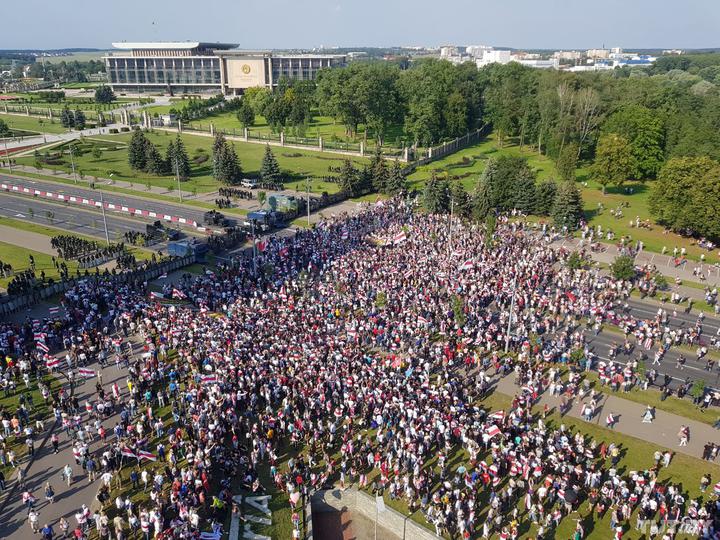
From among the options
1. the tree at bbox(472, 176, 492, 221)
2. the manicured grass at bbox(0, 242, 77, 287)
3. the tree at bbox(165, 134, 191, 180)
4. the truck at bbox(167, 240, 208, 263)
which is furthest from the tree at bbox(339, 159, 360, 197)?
the manicured grass at bbox(0, 242, 77, 287)

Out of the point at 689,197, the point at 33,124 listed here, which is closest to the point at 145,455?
the point at 689,197

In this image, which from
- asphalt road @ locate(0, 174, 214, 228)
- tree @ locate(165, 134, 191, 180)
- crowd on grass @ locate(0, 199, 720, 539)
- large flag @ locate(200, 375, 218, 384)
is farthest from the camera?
tree @ locate(165, 134, 191, 180)

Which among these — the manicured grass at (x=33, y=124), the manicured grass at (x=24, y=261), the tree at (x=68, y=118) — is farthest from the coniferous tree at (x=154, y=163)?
the tree at (x=68, y=118)

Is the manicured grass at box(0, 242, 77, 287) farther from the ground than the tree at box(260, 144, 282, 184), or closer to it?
closer to it

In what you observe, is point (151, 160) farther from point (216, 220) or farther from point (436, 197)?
point (436, 197)

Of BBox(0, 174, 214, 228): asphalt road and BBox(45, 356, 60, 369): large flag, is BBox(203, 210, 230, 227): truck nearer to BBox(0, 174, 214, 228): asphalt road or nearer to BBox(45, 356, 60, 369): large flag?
BBox(0, 174, 214, 228): asphalt road

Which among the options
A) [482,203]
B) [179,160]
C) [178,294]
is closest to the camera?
[178,294]
